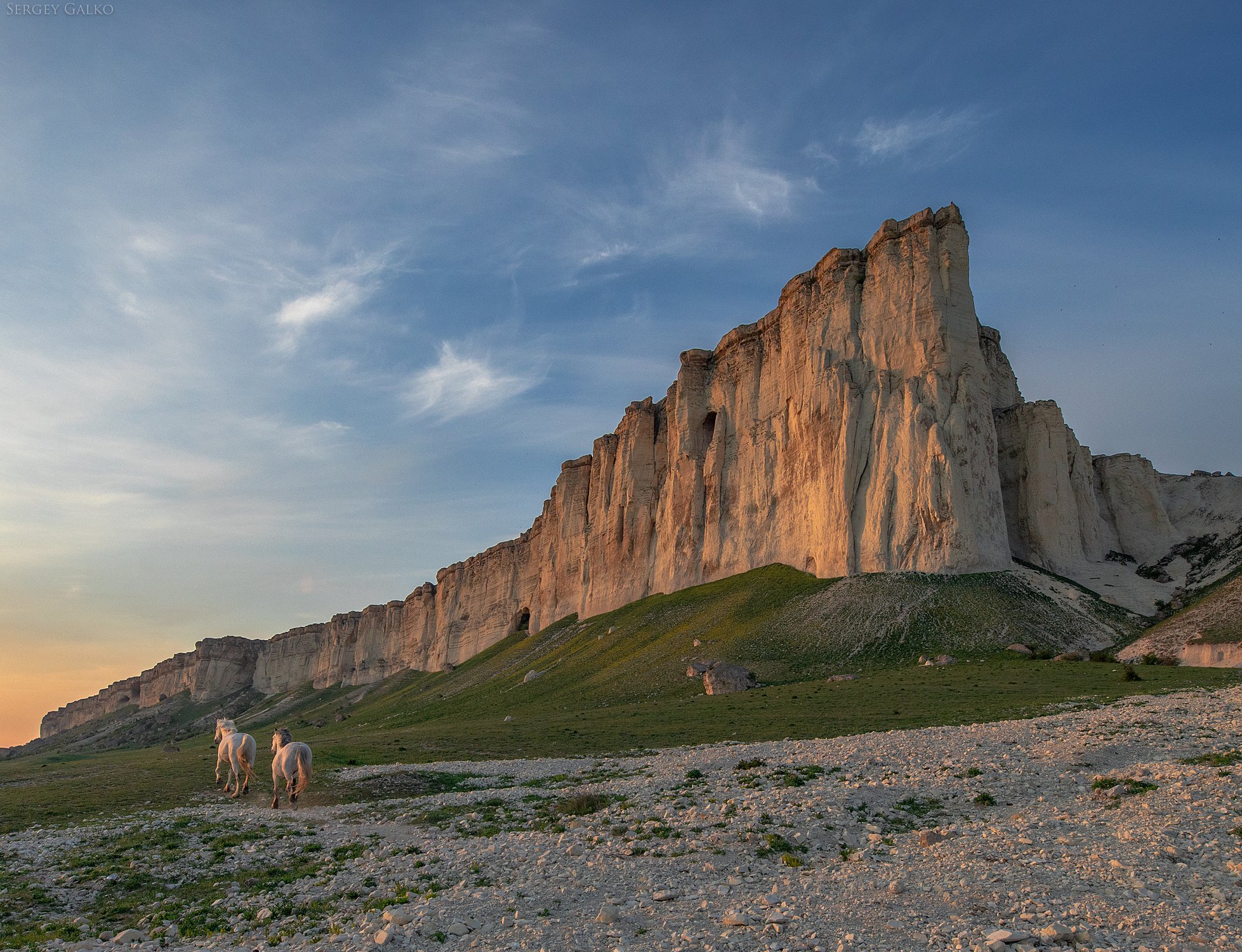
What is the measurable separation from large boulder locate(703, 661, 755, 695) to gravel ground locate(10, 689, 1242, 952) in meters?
24.6

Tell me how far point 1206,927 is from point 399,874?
1046cm

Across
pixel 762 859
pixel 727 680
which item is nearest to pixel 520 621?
pixel 727 680

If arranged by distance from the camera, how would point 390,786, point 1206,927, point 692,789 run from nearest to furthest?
1. point 1206,927
2. point 692,789
3. point 390,786

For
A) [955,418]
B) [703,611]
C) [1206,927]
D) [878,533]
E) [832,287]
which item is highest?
[832,287]

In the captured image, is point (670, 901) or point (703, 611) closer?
point (670, 901)

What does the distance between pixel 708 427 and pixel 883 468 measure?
95.0ft

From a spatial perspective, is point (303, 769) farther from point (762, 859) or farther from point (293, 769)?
point (762, 859)

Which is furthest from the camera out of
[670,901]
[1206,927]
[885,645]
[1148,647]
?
[885,645]

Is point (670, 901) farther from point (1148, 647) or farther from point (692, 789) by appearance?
point (1148, 647)

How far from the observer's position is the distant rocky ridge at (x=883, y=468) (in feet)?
193

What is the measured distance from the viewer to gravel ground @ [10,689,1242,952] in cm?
940

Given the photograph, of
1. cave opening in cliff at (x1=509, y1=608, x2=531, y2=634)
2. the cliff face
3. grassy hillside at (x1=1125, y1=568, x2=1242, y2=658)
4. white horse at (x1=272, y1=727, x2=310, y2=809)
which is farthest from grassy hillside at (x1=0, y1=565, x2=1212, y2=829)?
the cliff face

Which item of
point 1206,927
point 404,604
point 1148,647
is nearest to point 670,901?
point 1206,927

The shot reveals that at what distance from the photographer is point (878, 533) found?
2336 inches
